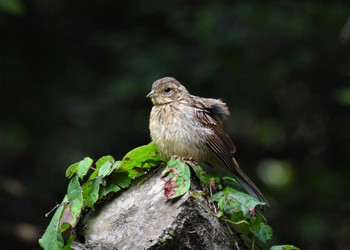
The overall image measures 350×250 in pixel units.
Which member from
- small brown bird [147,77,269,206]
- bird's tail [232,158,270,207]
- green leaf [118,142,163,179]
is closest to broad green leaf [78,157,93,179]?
green leaf [118,142,163,179]

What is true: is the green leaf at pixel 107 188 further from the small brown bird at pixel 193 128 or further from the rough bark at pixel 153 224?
the small brown bird at pixel 193 128

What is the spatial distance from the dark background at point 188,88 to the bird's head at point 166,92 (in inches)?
99.7

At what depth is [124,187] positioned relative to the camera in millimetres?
4496

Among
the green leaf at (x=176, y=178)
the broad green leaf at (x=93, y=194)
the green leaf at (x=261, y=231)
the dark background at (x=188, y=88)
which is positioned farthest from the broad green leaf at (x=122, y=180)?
the dark background at (x=188, y=88)

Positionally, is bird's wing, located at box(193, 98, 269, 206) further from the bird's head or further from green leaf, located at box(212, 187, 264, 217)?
green leaf, located at box(212, 187, 264, 217)

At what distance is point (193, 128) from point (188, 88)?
3289 millimetres

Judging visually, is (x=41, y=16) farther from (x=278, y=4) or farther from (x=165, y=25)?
(x=278, y=4)

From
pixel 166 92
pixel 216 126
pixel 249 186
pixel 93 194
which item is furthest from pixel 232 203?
pixel 166 92

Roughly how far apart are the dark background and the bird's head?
2.53 meters

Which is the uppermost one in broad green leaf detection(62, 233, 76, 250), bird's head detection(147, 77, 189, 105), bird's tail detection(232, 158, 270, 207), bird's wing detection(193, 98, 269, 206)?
bird's head detection(147, 77, 189, 105)

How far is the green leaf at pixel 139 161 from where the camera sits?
4582 mm

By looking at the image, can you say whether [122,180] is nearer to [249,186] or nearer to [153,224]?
[153,224]

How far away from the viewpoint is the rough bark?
411cm

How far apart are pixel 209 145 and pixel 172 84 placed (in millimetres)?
632
